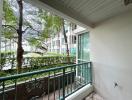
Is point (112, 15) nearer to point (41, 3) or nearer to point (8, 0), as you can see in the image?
point (41, 3)

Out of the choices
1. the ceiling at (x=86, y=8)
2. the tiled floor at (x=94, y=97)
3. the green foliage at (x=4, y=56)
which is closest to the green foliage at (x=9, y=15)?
the green foliage at (x=4, y=56)

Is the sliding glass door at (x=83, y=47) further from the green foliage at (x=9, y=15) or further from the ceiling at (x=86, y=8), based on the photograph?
the green foliage at (x=9, y=15)

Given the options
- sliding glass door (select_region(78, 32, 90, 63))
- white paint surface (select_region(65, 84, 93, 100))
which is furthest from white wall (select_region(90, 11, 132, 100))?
sliding glass door (select_region(78, 32, 90, 63))

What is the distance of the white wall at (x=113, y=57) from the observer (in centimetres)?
317

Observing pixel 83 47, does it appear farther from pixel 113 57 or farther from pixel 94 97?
pixel 94 97

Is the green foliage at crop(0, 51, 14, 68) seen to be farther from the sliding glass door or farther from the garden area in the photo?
the sliding glass door

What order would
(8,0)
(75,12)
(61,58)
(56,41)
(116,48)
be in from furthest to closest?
1. (56,41)
2. (61,58)
3. (8,0)
4. (116,48)
5. (75,12)

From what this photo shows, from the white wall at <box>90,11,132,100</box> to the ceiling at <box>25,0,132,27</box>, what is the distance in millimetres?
355

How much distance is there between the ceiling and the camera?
2541mm

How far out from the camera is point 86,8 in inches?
115

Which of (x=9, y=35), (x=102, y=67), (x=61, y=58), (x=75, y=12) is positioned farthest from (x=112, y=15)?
(x=61, y=58)

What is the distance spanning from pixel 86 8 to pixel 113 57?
61.4 inches

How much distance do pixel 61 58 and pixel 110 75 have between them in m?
5.68

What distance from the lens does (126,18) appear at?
3.24 meters
